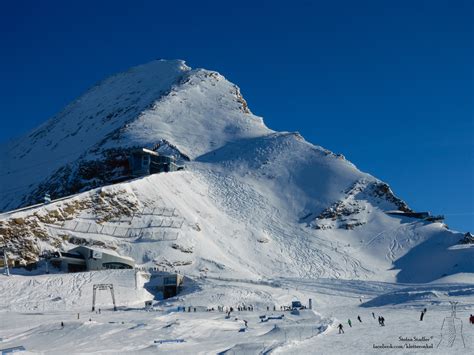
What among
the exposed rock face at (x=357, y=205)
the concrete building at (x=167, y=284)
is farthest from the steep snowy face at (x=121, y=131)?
the concrete building at (x=167, y=284)

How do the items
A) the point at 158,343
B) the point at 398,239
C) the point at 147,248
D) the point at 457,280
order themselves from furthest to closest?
the point at 398,239, the point at 457,280, the point at 147,248, the point at 158,343

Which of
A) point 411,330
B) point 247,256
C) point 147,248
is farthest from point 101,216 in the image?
point 411,330

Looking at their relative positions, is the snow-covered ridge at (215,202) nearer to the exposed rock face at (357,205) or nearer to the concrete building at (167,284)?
the exposed rock face at (357,205)

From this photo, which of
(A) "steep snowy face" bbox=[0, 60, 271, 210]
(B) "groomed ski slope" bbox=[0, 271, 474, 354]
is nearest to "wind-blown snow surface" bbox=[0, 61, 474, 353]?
(B) "groomed ski slope" bbox=[0, 271, 474, 354]

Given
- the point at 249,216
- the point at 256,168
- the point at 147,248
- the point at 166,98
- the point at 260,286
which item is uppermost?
the point at 166,98

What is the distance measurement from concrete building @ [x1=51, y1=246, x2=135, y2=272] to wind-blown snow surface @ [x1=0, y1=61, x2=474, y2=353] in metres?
2.45

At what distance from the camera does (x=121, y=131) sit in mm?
137625

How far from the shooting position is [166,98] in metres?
155

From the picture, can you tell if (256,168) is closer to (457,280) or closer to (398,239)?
(398,239)

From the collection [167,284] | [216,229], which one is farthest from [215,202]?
[167,284]

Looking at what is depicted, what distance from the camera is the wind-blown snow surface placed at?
1923 inches

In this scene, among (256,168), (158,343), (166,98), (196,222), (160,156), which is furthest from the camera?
(166,98)

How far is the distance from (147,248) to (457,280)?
1565 inches

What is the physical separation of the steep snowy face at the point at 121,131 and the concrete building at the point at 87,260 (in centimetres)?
4292
